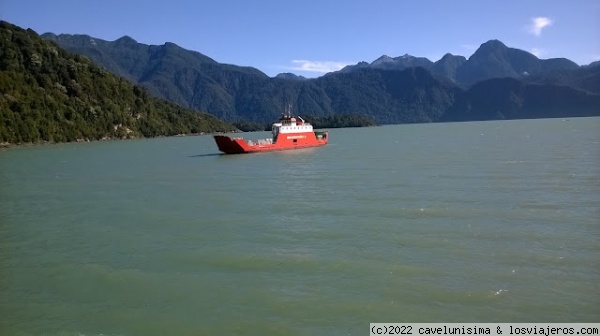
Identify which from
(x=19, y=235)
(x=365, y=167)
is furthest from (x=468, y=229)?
(x=365, y=167)

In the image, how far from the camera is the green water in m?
9.94

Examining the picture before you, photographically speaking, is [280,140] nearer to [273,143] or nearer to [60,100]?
[273,143]

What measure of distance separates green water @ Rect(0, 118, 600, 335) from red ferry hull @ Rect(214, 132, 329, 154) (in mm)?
31513

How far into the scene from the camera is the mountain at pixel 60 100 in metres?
124

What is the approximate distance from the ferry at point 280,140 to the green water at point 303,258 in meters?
31.7

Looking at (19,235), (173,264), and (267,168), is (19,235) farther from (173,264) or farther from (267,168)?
(267,168)

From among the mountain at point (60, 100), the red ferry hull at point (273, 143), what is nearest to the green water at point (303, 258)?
the red ferry hull at point (273, 143)

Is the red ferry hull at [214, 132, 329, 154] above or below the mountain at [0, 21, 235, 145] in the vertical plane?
below

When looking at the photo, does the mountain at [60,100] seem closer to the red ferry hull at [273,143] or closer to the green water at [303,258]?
the red ferry hull at [273,143]

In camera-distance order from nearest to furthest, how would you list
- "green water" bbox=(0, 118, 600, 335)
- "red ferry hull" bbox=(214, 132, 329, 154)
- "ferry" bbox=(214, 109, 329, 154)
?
1. "green water" bbox=(0, 118, 600, 335)
2. "red ferry hull" bbox=(214, 132, 329, 154)
3. "ferry" bbox=(214, 109, 329, 154)

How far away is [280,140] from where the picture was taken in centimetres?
6312

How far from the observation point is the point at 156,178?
37312 millimetres

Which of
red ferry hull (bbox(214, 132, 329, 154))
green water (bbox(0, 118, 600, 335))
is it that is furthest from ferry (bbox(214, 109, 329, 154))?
green water (bbox(0, 118, 600, 335))

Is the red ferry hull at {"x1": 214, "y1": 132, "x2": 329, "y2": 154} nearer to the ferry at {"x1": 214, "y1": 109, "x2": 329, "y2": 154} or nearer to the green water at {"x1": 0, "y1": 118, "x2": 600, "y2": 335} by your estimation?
the ferry at {"x1": 214, "y1": 109, "x2": 329, "y2": 154}
